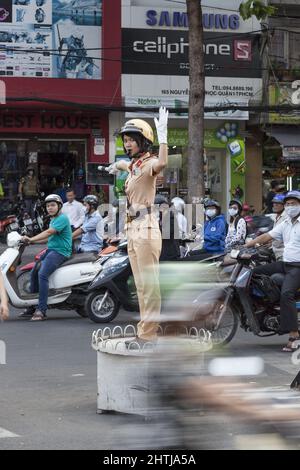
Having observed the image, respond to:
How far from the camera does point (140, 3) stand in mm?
23531

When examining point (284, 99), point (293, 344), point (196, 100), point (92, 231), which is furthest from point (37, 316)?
point (284, 99)

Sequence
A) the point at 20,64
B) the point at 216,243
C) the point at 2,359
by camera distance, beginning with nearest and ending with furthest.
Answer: the point at 2,359 → the point at 216,243 → the point at 20,64

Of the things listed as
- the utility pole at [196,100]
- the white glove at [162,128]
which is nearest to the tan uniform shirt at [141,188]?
the white glove at [162,128]

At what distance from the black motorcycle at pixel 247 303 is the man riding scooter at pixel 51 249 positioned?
3.08m

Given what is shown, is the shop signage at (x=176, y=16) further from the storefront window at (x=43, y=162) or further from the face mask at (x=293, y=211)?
the face mask at (x=293, y=211)

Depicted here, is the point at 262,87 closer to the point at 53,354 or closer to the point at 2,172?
the point at 2,172

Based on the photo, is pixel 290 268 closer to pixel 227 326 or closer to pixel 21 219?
pixel 227 326

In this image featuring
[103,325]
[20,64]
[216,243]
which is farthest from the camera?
[20,64]

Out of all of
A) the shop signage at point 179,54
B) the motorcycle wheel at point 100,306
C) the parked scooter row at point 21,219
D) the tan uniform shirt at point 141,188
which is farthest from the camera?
the shop signage at point 179,54

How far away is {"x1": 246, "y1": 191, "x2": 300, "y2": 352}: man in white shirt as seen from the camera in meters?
9.23

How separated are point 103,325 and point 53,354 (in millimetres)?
2111

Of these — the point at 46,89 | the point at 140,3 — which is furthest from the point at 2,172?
the point at 140,3

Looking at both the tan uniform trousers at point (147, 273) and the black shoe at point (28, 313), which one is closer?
→ the tan uniform trousers at point (147, 273)

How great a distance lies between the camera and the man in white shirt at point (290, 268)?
30.3 feet
